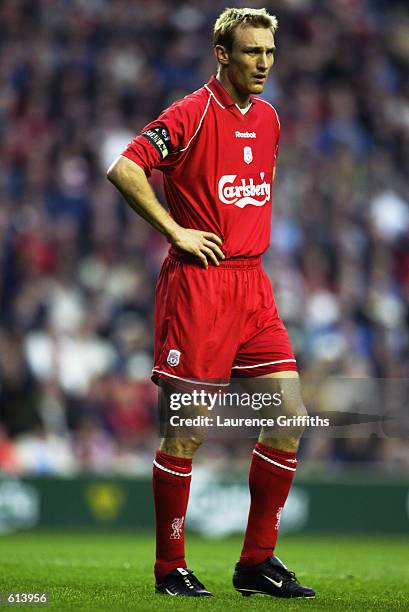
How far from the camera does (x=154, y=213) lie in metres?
6.21

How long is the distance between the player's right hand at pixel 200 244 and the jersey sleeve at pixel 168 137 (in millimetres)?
342

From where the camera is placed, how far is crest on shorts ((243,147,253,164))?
6.50 meters

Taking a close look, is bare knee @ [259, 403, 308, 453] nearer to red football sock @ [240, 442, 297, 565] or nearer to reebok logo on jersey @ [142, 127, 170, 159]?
red football sock @ [240, 442, 297, 565]

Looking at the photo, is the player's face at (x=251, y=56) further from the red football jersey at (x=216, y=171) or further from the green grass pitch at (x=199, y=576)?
the green grass pitch at (x=199, y=576)

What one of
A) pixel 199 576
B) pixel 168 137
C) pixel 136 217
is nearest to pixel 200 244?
pixel 168 137

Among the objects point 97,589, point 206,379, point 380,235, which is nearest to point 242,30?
point 206,379

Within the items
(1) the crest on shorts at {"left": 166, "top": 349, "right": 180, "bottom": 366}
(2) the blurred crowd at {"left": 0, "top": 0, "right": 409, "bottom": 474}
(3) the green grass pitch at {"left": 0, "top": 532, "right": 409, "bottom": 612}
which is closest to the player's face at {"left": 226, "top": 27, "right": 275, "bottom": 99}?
(1) the crest on shorts at {"left": 166, "top": 349, "right": 180, "bottom": 366}

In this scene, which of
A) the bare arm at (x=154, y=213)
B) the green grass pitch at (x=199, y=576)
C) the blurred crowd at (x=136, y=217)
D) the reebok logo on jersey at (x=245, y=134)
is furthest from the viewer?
the blurred crowd at (x=136, y=217)

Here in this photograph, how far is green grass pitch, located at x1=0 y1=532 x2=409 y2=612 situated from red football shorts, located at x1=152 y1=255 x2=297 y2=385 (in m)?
1.10

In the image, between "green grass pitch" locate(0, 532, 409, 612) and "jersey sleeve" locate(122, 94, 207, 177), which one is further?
"jersey sleeve" locate(122, 94, 207, 177)

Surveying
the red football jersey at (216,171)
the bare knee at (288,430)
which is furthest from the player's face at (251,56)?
the bare knee at (288,430)

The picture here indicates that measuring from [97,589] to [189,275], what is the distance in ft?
5.27

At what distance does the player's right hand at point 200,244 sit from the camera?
6.27 meters

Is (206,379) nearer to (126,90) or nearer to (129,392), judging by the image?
(129,392)
